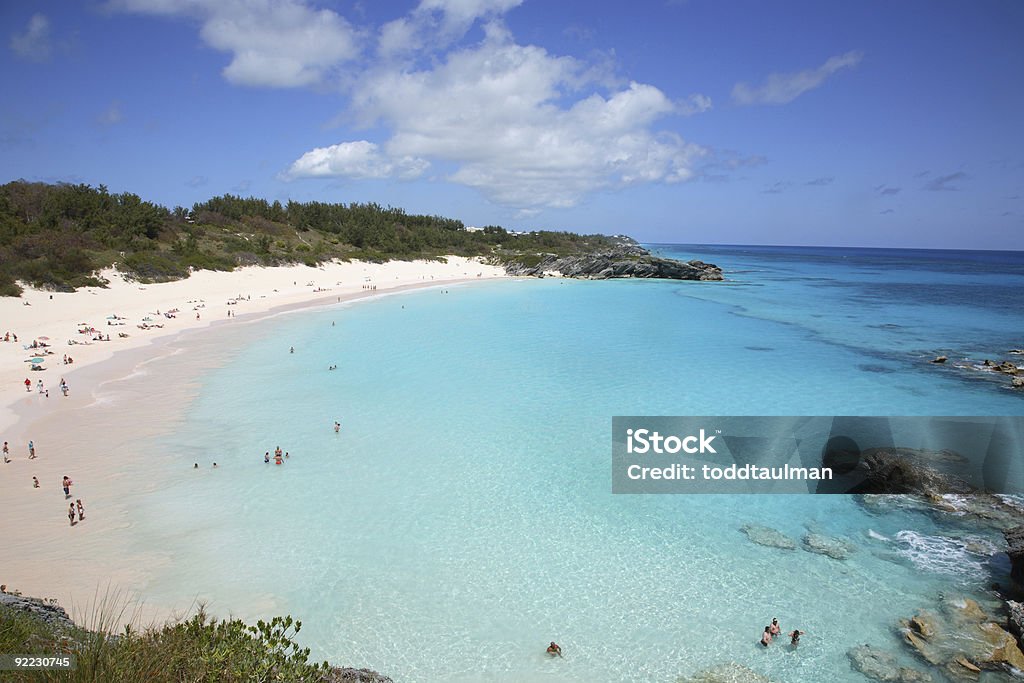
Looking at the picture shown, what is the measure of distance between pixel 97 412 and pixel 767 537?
74.2 ft

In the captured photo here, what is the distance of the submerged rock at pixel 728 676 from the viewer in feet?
29.3

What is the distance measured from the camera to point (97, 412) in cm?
2003

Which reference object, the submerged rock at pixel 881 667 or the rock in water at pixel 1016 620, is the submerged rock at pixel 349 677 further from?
the rock in water at pixel 1016 620

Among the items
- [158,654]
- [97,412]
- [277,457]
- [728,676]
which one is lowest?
[728,676]

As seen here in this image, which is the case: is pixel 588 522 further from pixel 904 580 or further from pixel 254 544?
pixel 254 544

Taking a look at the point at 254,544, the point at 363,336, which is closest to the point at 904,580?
the point at 254,544

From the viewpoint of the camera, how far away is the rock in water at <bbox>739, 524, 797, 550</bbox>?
12664 mm

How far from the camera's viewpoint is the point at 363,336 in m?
35.9

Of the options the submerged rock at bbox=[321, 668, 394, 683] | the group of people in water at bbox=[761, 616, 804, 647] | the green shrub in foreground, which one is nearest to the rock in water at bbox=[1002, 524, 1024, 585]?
the group of people in water at bbox=[761, 616, 804, 647]

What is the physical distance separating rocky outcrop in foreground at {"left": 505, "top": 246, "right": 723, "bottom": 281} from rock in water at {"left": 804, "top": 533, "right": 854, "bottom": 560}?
69.6 metres

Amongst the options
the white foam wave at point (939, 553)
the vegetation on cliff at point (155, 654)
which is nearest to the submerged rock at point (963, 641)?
the white foam wave at point (939, 553)

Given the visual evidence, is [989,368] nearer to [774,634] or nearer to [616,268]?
[774,634]

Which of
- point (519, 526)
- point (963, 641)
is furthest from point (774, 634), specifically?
point (519, 526)

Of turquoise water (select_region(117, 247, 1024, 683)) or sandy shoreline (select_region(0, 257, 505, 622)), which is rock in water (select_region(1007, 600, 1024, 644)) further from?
sandy shoreline (select_region(0, 257, 505, 622))
